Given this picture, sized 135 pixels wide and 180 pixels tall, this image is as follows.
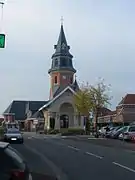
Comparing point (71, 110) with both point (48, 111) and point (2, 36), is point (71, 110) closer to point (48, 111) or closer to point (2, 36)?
point (48, 111)

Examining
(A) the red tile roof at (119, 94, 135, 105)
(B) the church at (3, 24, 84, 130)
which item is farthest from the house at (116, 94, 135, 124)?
(B) the church at (3, 24, 84, 130)

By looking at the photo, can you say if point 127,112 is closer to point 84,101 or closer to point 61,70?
point 84,101

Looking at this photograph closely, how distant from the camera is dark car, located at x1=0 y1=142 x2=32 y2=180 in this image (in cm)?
663

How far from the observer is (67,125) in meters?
95.0

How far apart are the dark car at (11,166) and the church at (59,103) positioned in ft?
269

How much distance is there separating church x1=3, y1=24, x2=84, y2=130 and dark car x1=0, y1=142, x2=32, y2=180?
81.9 meters

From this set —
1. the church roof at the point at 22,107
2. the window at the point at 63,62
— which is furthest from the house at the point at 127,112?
the church roof at the point at 22,107

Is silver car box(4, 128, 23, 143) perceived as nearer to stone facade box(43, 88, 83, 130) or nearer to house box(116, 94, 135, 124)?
house box(116, 94, 135, 124)

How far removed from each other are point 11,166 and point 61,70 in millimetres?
97001

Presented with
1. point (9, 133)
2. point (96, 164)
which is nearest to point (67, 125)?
point (9, 133)

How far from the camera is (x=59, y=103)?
92.6m

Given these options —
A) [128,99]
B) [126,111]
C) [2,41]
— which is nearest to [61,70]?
[128,99]

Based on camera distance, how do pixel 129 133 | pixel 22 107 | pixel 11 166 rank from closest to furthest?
1. pixel 11 166
2. pixel 129 133
3. pixel 22 107

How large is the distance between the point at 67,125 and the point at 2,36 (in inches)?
3126
